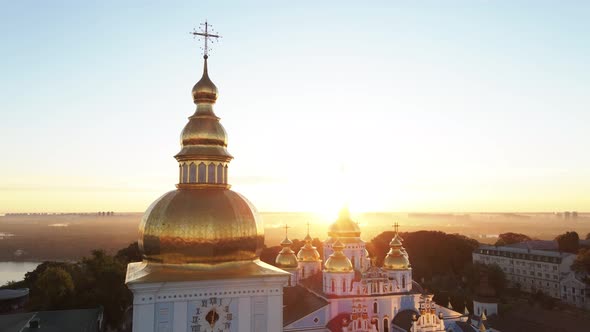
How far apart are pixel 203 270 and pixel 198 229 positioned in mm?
1019

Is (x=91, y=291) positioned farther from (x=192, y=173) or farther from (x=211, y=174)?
(x=211, y=174)

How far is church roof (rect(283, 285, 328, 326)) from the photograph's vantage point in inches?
1033

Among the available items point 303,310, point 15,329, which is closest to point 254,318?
point 303,310

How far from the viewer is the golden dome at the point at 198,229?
10.9 metres

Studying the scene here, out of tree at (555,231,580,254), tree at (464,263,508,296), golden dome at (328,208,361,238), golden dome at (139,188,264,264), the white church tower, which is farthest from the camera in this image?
tree at (555,231,580,254)

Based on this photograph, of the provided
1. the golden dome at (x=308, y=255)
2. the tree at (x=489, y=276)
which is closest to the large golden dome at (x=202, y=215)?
the golden dome at (x=308, y=255)

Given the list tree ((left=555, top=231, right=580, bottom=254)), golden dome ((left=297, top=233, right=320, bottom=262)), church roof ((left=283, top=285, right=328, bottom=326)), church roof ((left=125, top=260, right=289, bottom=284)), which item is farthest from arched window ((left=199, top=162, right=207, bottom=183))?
tree ((left=555, top=231, right=580, bottom=254))

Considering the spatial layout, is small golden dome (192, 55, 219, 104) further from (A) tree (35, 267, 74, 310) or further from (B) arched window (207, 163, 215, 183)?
(A) tree (35, 267, 74, 310)

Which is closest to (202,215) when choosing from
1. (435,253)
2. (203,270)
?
(203,270)

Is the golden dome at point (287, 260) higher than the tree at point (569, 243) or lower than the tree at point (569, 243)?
higher

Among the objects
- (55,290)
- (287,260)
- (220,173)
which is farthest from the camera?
(55,290)

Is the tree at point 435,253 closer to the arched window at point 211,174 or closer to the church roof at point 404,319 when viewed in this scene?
the church roof at point 404,319

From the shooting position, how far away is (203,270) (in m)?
10.9

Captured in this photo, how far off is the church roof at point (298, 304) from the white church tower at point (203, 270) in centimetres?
1548
